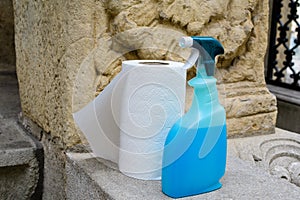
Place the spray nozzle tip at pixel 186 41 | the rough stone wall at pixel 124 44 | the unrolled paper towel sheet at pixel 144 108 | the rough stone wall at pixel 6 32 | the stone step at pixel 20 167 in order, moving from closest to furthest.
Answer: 1. the spray nozzle tip at pixel 186 41
2. the unrolled paper towel sheet at pixel 144 108
3. the rough stone wall at pixel 124 44
4. the stone step at pixel 20 167
5. the rough stone wall at pixel 6 32

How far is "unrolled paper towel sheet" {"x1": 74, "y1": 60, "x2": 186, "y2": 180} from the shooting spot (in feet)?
2.92

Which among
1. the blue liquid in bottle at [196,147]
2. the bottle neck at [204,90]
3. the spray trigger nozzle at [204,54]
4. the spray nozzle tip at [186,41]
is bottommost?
the blue liquid in bottle at [196,147]

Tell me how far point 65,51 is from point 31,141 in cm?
37

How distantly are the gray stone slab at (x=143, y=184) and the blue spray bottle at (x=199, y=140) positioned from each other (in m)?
0.04

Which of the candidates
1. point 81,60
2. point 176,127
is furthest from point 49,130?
point 176,127

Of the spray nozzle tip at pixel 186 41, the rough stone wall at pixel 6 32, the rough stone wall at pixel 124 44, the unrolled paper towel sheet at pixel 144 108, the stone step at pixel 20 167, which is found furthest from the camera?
the rough stone wall at pixel 6 32

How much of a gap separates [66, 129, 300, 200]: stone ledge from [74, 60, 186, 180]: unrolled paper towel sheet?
4 centimetres

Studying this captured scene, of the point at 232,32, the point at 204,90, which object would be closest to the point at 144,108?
the point at 204,90

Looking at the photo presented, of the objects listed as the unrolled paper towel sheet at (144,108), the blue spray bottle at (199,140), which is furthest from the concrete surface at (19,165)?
the blue spray bottle at (199,140)

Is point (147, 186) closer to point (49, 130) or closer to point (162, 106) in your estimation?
point (162, 106)

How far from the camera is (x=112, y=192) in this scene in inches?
33.0

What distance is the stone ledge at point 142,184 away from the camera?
82cm

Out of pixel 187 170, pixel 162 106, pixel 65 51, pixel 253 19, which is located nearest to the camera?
pixel 187 170

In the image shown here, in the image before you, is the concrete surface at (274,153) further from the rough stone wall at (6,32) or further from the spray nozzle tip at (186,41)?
the rough stone wall at (6,32)
